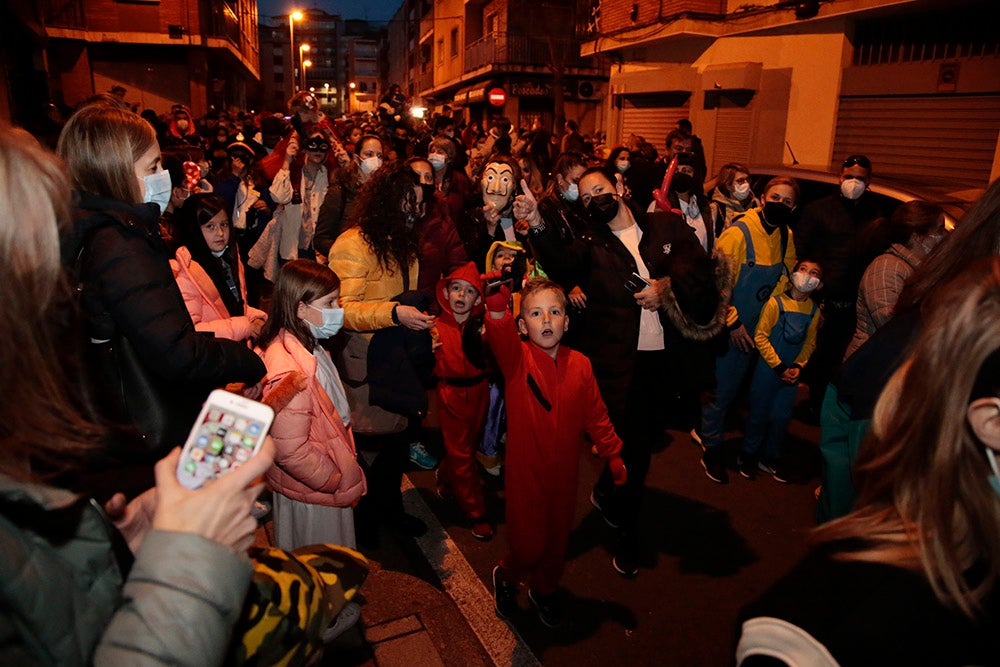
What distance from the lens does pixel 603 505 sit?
4.43 m

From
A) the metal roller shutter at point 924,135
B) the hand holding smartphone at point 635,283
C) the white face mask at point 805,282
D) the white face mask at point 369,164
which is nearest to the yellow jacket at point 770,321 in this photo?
the white face mask at point 805,282

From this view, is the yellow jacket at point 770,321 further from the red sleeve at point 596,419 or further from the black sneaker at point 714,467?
the red sleeve at point 596,419

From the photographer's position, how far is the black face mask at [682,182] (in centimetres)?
585

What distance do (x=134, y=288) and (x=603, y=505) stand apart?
318cm

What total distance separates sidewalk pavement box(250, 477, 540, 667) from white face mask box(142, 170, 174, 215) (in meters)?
2.16

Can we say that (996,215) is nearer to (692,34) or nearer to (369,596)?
(369,596)

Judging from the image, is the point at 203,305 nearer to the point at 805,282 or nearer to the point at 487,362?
the point at 487,362

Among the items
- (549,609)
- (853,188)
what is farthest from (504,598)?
(853,188)

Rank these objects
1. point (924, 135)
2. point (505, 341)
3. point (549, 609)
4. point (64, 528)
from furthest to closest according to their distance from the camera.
→ point (924, 135) → point (549, 609) → point (505, 341) → point (64, 528)

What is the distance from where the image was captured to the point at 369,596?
361 cm

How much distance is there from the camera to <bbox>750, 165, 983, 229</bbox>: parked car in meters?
5.80

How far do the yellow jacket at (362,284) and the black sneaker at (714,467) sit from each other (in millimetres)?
2690

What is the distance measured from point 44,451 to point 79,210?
1385mm

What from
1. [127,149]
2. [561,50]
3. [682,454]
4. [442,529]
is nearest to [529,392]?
[442,529]
